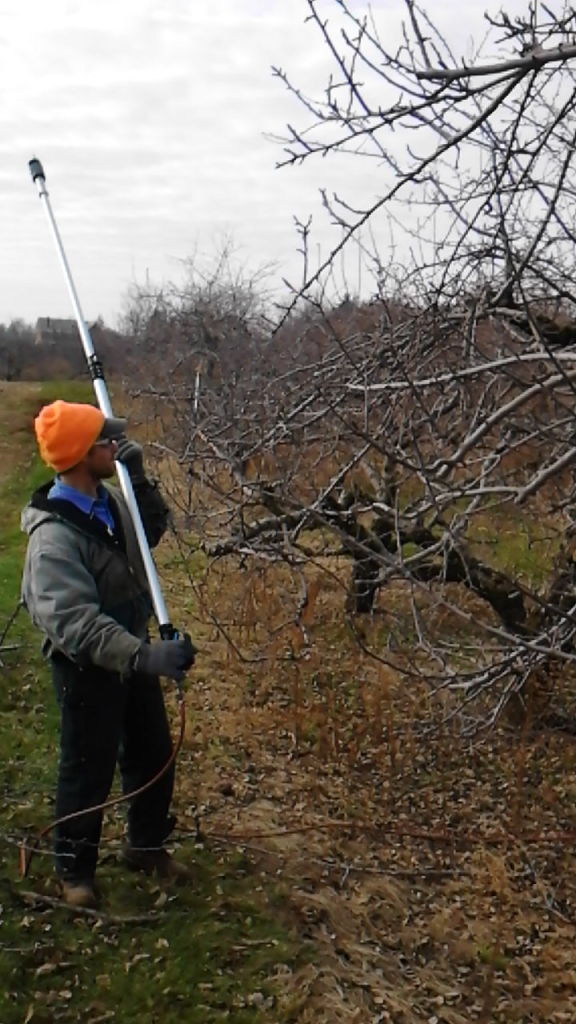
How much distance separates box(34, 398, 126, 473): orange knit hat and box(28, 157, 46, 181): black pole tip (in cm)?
129

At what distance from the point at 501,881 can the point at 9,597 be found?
5.42m

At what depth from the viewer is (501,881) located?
5.10 m

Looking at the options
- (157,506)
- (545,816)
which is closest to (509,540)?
(545,816)

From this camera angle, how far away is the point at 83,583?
348 centimetres

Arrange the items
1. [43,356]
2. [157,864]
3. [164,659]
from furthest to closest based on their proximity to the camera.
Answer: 1. [43,356]
2. [157,864]
3. [164,659]

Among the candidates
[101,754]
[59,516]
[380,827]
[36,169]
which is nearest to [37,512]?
[59,516]

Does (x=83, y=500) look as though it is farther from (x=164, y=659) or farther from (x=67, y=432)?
(x=164, y=659)

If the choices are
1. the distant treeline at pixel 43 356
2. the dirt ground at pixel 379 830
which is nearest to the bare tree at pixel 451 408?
the dirt ground at pixel 379 830

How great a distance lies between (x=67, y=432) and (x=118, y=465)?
286 mm

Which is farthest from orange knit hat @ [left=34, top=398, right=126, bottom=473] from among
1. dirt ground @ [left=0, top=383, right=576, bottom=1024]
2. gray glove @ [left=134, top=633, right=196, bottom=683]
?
dirt ground @ [left=0, top=383, right=576, bottom=1024]

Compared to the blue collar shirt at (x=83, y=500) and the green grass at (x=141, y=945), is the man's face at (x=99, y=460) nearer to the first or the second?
the blue collar shirt at (x=83, y=500)

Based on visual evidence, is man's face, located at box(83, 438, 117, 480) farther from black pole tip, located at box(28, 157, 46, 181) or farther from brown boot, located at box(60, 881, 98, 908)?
brown boot, located at box(60, 881, 98, 908)

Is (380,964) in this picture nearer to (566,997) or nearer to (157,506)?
(566,997)

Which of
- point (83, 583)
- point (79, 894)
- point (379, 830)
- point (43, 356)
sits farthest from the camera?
point (43, 356)
